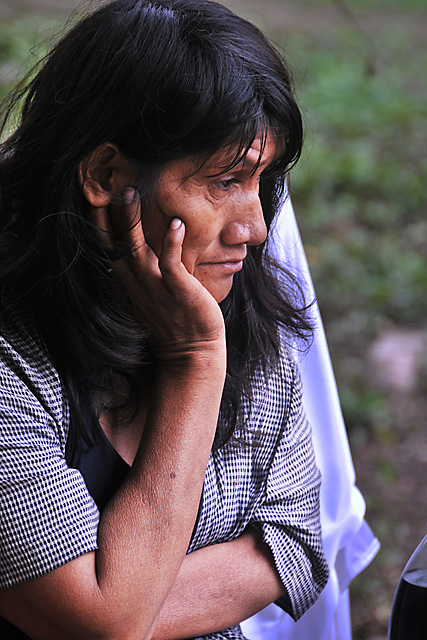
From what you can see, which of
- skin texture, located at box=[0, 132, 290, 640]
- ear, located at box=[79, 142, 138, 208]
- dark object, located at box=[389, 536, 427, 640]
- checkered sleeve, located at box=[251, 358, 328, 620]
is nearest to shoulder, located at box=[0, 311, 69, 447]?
skin texture, located at box=[0, 132, 290, 640]

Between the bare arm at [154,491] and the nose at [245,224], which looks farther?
the nose at [245,224]

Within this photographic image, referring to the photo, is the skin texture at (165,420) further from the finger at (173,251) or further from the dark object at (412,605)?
the dark object at (412,605)

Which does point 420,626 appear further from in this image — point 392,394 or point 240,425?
point 392,394

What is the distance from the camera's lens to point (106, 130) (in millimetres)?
1446

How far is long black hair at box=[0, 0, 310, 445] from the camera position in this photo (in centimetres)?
142

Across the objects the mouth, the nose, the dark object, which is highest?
the nose

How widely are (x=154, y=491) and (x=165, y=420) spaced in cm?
14

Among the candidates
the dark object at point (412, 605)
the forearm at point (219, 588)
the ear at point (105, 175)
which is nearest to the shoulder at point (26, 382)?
the ear at point (105, 175)

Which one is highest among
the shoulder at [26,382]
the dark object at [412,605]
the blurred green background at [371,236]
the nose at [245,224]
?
the nose at [245,224]

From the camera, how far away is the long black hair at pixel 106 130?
4.67 feet

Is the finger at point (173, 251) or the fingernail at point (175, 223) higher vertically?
the fingernail at point (175, 223)

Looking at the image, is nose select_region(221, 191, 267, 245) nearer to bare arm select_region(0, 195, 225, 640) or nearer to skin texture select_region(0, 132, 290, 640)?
skin texture select_region(0, 132, 290, 640)

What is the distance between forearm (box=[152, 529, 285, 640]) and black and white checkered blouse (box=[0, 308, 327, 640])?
3 centimetres

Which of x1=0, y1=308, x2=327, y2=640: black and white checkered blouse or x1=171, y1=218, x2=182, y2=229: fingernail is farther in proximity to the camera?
x1=171, y1=218, x2=182, y2=229: fingernail
